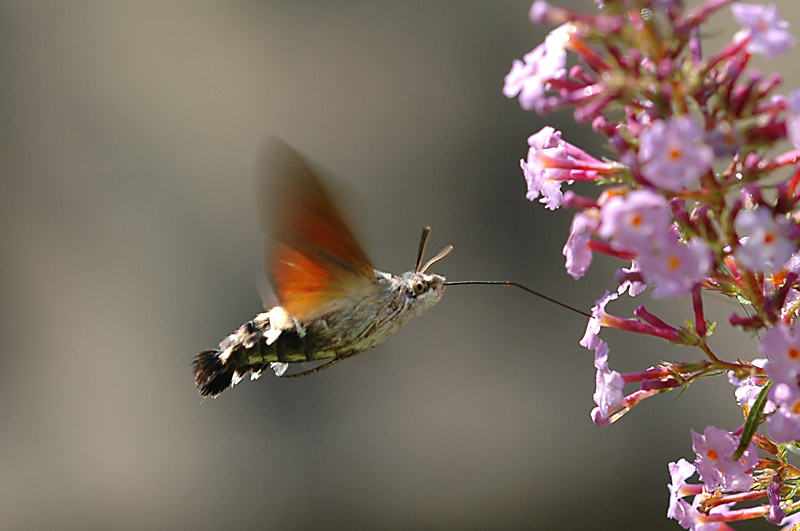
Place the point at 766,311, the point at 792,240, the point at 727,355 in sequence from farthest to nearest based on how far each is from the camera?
the point at 727,355, the point at 766,311, the point at 792,240

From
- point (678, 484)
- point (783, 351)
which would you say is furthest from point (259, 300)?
point (783, 351)

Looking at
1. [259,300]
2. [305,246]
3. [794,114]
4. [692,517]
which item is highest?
[259,300]

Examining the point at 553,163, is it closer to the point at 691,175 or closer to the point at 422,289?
the point at 691,175

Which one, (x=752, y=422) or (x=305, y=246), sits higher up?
(x=305, y=246)

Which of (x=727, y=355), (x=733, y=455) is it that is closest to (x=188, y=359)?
(x=727, y=355)

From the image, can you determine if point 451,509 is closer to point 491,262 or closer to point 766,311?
point 491,262

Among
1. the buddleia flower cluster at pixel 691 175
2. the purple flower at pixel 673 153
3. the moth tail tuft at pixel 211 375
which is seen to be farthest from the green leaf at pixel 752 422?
the moth tail tuft at pixel 211 375
